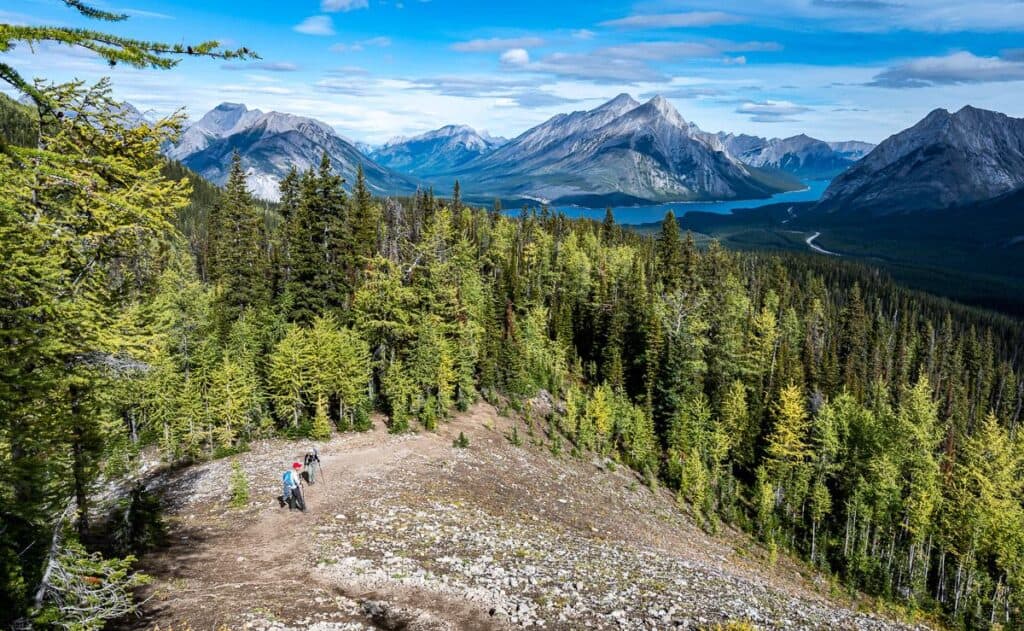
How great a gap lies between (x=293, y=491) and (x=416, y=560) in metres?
7.01

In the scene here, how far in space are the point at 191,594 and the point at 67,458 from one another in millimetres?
5467

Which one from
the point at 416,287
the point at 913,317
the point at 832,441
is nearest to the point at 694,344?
the point at 832,441

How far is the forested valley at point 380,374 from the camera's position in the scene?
12.2 m

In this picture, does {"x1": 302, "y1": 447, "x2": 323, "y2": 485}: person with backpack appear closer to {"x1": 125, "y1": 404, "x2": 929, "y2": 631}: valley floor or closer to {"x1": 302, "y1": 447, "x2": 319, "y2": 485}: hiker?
{"x1": 302, "y1": 447, "x2": 319, "y2": 485}: hiker

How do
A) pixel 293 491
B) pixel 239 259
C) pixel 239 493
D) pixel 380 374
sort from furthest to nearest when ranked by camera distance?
1. pixel 239 259
2. pixel 380 374
3. pixel 239 493
4. pixel 293 491

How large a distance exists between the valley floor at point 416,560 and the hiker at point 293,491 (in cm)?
41

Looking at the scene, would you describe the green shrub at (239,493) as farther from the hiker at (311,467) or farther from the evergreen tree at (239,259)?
the evergreen tree at (239,259)

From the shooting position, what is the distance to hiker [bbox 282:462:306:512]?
25.0 m

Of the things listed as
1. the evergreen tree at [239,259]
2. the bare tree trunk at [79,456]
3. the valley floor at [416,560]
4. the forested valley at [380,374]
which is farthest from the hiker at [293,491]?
the evergreen tree at [239,259]

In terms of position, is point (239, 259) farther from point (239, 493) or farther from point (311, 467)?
point (239, 493)

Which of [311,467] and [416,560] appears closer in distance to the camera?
[416,560]

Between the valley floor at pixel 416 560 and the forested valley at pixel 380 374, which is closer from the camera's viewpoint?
the forested valley at pixel 380 374

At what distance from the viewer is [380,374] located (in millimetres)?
48312

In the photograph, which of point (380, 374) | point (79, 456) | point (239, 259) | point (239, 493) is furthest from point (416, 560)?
point (239, 259)
